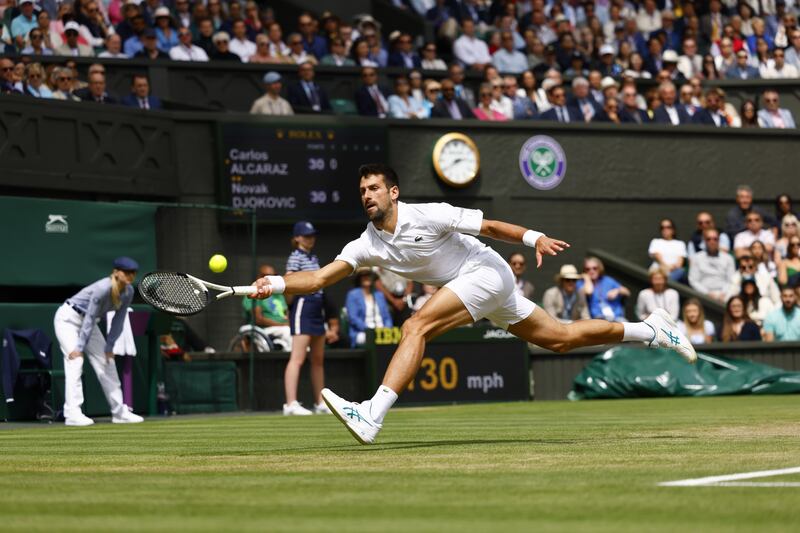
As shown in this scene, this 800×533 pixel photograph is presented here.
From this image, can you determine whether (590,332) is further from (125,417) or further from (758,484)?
(125,417)

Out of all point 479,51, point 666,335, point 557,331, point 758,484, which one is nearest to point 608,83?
point 479,51

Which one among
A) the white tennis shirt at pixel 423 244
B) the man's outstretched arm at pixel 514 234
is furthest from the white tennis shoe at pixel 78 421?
the man's outstretched arm at pixel 514 234

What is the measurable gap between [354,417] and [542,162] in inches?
647

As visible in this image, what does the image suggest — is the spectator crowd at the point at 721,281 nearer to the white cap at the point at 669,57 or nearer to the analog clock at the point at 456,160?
the analog clock at the point at 456,160

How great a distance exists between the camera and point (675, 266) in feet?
81.1

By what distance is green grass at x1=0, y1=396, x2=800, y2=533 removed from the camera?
219 inches

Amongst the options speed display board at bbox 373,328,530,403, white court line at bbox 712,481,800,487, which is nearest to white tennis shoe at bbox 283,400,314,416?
speed display board at bbox 373,328,530,403

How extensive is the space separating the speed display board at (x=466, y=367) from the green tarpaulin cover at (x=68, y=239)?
364 cm

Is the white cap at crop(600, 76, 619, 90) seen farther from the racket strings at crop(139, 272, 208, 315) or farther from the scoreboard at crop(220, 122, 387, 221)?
the racket strings at crop(139, 272, 208, 315)

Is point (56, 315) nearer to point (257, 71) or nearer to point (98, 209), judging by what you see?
point (98, 209)

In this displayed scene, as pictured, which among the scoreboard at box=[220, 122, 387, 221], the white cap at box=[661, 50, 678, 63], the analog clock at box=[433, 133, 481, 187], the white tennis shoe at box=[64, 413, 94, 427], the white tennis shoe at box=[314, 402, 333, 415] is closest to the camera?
the white tennis shoe at box=[64, 413, 94, 427]

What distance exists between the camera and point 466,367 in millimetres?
21875

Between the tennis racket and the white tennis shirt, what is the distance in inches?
40.1

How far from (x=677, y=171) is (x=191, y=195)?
9.11 meters
